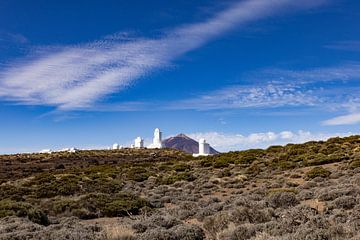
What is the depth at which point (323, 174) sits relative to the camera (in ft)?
76.0

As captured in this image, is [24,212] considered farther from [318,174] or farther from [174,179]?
[318,174]

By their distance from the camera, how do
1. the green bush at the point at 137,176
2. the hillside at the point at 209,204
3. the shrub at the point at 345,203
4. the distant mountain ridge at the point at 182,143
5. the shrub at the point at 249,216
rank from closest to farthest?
the hillside at the point at 209,204 → the shrub at the point at 249,216 → the shrub at the point at 345,203 → the green bush at the point at 137,176 → the distant mountain ridge at the point at 182,143

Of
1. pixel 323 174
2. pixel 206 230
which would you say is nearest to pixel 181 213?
pixel 206 230

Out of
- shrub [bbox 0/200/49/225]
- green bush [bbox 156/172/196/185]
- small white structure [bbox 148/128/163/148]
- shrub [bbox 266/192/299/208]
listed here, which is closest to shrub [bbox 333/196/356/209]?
shrub [bbox 266/192/299/208]

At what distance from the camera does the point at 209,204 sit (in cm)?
1644

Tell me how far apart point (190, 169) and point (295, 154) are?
398 inches

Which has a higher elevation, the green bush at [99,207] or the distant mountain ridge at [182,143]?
the distant mountain ridge at [182,143]

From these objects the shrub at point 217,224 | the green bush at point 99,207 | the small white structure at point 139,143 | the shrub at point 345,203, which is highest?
the small white structure at point 139,143

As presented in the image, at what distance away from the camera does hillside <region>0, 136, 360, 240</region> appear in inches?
334

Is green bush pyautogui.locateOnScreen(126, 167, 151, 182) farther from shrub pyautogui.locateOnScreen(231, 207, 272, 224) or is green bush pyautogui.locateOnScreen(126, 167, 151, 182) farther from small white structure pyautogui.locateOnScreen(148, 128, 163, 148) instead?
small white structure pyautogui.locateOnScreen(148, 128, 163, 148)

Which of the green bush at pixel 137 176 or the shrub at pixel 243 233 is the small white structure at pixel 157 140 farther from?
the shrub at pixel 243 233

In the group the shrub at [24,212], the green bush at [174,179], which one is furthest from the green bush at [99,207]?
the green bush at [174,179]

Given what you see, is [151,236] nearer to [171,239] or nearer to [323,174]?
[171,239]

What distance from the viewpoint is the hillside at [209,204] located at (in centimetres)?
848
